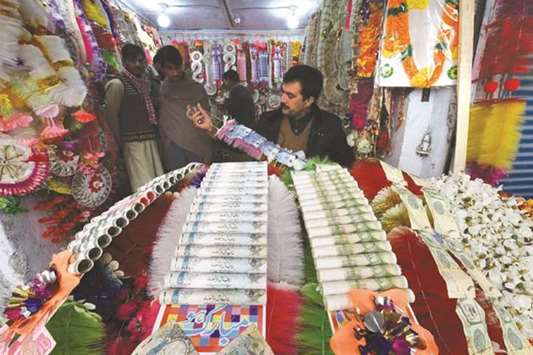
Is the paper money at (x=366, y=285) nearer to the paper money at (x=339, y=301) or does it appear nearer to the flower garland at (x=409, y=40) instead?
the paper money at (x=339, y=301)

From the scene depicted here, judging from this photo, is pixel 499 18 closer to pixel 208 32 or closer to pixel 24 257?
pixel 24 257

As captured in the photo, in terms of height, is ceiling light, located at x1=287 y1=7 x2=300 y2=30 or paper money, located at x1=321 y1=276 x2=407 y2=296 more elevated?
ceiling light, located at x1=287 y1=7 x2=300 y2=30

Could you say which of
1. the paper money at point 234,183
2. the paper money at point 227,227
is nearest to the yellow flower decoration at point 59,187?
the paper money at point 234,183

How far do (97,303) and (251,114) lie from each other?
3.22 m

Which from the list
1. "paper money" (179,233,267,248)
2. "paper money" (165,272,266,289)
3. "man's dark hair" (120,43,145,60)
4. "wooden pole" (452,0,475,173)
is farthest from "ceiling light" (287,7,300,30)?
"paper money" (165,272,266,289)

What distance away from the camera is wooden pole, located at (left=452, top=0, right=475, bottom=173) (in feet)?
4.25

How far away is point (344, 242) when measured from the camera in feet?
2.21

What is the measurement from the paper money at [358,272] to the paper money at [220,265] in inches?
4.6

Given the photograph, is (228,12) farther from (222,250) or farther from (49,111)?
(222,250)

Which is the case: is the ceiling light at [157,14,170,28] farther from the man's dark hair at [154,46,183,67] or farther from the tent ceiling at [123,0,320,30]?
the man's dark hair at [154,46,183,67]

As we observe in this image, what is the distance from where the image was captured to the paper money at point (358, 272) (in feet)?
1.95

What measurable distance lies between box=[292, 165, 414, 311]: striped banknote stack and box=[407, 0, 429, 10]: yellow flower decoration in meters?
1.06

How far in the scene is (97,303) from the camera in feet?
1.91

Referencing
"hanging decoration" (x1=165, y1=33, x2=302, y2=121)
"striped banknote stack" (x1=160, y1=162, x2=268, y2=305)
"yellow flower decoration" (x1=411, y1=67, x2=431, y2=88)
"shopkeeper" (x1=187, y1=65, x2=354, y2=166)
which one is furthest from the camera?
"hanging decoration" (x1=165, y1=33, x2=302, y2=121)
